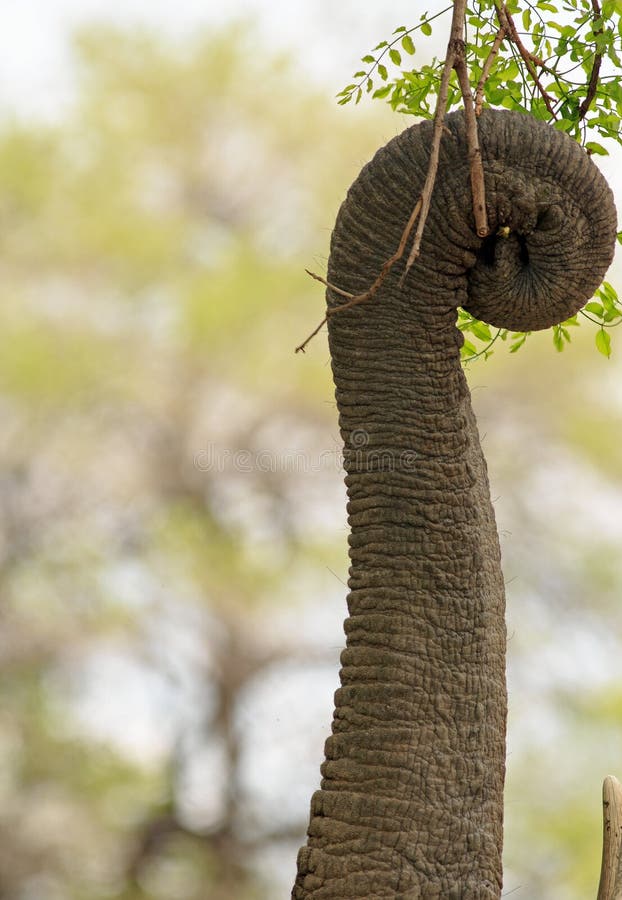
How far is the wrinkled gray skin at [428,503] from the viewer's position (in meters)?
0.83

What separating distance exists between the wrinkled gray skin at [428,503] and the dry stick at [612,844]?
9 centimetres

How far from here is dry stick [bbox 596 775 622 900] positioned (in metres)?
0.90

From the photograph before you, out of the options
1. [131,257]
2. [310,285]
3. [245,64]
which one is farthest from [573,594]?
[245,64]

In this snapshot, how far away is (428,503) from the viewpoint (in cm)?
88

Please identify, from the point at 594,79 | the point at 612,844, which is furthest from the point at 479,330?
the point at 612,844

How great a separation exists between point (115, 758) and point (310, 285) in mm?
1740

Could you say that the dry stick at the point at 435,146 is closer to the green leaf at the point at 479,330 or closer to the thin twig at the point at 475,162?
the thin twig at the point at 475,162

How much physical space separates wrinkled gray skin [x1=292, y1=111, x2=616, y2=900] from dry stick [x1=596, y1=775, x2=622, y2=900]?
0.09m

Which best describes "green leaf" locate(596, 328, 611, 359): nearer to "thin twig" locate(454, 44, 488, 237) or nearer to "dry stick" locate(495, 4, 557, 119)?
"dry stick" locate(495, 4, 557, 119)

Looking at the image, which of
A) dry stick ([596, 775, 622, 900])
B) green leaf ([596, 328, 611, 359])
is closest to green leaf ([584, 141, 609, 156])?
green leaf ([596, 328, 611, 359])

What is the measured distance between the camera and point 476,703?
862 millimetres

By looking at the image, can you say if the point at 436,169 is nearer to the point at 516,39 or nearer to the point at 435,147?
the point at 435,147

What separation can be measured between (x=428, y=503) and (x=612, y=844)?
11.1 inches

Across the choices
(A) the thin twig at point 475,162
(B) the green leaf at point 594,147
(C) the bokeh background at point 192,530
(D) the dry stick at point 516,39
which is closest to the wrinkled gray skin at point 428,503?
(A) the thin twig at point 475,162
